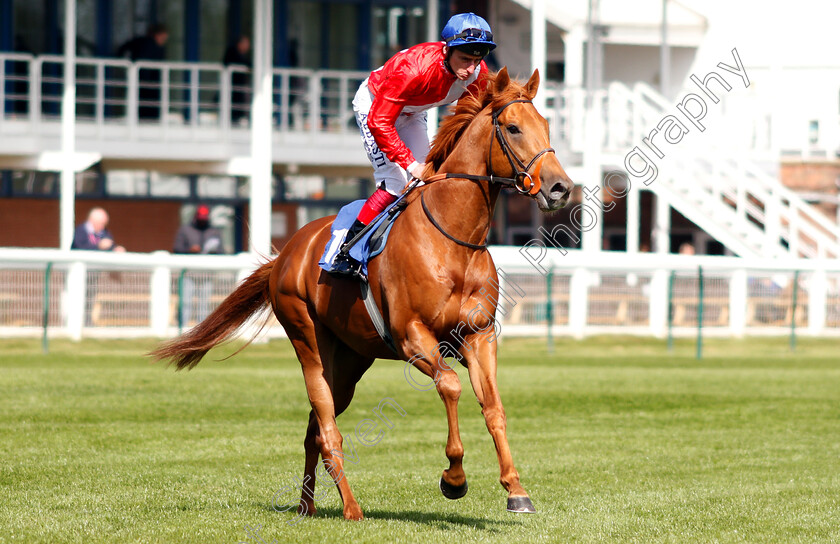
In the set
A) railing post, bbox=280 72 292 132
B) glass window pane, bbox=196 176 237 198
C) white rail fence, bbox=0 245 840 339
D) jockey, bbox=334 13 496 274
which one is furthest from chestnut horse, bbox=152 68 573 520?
glass window pane, bbox=196 176 237 198

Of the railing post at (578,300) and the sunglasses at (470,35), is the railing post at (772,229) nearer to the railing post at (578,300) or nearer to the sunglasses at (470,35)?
the railing post at (578,300)

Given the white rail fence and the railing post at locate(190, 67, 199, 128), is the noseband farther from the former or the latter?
the railing post at locate(190, 67, 199, 128)

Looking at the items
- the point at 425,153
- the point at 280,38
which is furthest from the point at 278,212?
the point at 425,153

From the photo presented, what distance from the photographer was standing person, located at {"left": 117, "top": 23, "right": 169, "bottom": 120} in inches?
746

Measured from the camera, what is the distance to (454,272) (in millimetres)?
5484

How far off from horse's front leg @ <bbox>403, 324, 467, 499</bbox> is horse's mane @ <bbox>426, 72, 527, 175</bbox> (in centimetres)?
88

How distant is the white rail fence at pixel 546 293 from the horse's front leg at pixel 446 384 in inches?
367

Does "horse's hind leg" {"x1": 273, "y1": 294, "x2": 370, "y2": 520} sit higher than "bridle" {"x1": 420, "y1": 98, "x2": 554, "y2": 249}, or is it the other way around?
"bridle" {"x1": 420, "y1": 98, "x2": 554, "y2": 249}

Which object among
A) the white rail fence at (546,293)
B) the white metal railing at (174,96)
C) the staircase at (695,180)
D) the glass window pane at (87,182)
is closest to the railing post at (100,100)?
the white metal railing at (174,96)

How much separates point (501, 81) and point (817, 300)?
1198 centimetres

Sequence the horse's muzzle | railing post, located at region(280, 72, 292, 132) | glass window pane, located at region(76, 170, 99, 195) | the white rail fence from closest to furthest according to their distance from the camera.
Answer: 1. the horse's muzzle
2. the white rail fence
3. railing post, located at region(280, 72, 292, 132)
4. glass window pane, located at region(76, 170, 99, 195)

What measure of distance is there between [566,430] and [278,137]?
10827mm

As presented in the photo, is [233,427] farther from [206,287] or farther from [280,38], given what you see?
[280,38]

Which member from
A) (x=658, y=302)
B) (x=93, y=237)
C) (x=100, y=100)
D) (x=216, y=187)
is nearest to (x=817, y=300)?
(x=658, y=302)
